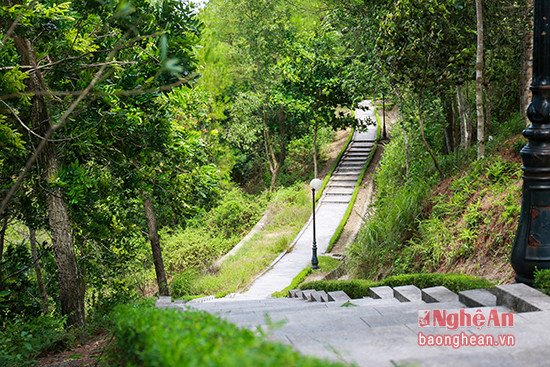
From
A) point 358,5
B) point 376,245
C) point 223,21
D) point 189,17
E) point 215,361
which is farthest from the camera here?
point 223,21

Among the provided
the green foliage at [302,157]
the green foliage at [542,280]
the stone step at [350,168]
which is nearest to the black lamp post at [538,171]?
the green foliage at [542,280]

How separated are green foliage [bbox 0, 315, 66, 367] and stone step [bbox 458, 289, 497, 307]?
455 cm

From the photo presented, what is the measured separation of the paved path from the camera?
13.5 m

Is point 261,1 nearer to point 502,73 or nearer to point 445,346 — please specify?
point 502,73

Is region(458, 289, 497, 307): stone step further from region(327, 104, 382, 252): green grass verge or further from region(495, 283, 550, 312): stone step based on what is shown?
region(327, 104, 382, 252): green grass verge

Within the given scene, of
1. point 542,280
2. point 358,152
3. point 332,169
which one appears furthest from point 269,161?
point 542,280

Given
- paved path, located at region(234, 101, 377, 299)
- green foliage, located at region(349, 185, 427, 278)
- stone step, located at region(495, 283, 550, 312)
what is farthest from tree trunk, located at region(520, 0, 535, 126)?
Result: paved path, located at region(234, 101, 377, 299)

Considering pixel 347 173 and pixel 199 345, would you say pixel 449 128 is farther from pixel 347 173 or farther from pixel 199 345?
pixel 199 345

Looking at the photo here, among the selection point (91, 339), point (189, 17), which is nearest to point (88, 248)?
point (91, 339)

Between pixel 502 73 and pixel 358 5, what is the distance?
4.53m

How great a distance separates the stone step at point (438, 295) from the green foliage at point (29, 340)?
14.1 ft

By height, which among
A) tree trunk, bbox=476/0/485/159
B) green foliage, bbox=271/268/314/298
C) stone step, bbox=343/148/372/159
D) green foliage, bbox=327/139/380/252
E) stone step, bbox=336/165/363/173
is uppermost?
tree trunk, bbox=476/0/485/159

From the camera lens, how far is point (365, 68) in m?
12.6

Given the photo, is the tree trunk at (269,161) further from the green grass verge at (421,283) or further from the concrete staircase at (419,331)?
the concrete staircase at (419,331)
